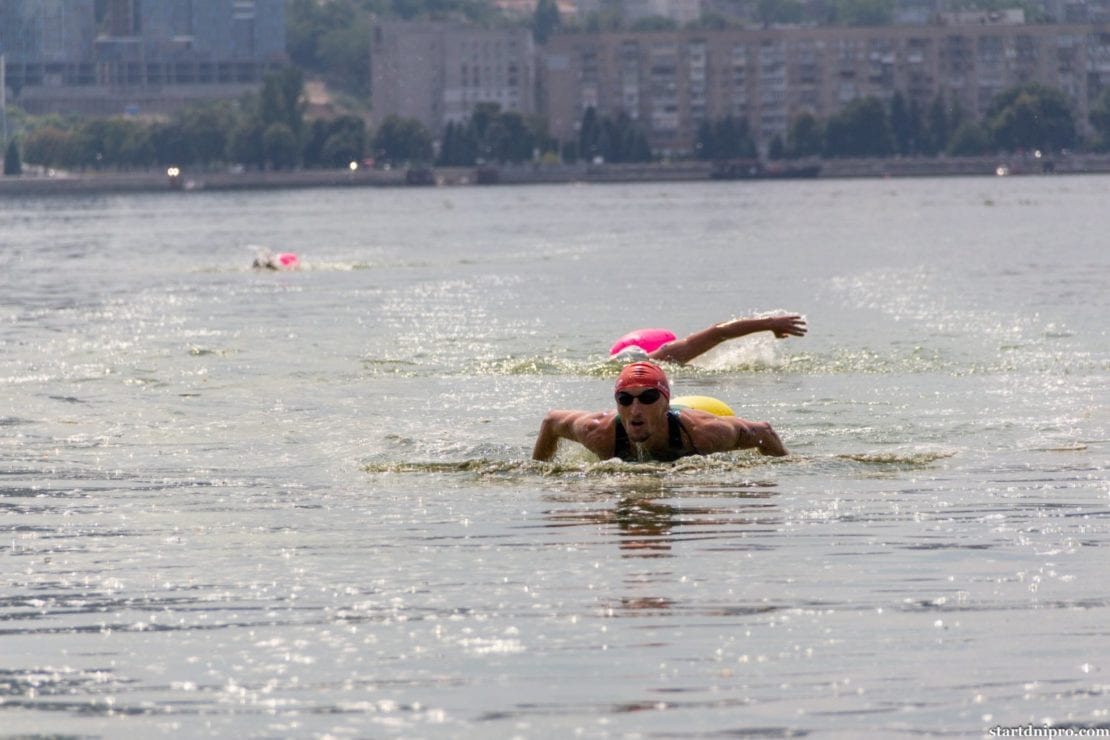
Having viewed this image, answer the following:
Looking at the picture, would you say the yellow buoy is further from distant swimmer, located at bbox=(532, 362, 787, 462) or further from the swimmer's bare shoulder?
the swimmer's bare shoulder

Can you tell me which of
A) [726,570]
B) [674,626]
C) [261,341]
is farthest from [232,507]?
[261,341]

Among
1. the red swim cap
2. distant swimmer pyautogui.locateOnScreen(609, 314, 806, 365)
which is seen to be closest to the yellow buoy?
distant swimmer pyautogui.locateOnScreen(609, 314, 806, 365)

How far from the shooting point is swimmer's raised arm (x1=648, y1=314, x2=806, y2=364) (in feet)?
72.1

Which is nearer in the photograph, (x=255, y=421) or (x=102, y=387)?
(x=255, y=421)

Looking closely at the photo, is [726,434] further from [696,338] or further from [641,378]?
[696,338]

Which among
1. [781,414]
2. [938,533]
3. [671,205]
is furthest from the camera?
[671,205]

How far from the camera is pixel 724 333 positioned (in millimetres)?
24594

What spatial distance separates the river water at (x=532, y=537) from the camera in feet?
36.5

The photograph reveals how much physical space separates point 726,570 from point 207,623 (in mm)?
3018

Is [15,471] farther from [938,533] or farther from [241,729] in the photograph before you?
[241,729]

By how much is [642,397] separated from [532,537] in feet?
8.48

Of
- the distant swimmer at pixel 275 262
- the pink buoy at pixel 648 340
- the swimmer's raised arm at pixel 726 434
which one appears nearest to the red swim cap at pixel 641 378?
the swimmer's raised arm at pixel 726 434

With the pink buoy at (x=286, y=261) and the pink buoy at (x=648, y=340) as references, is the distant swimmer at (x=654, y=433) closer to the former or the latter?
the pink buoy at (x=648, y=340)

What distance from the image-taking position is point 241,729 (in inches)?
419
